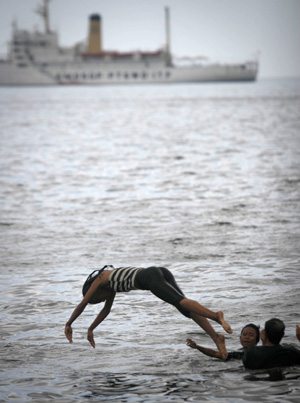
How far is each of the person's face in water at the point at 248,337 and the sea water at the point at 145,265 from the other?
27cm

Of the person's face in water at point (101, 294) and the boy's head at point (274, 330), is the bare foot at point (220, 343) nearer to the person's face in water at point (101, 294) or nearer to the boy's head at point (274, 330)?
the boy's head at point (274, 330)

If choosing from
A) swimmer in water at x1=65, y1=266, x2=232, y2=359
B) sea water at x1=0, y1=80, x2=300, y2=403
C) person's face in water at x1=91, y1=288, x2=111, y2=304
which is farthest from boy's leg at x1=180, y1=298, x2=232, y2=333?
person's face in water at x1=91, y1=288, x2=111, y2=304

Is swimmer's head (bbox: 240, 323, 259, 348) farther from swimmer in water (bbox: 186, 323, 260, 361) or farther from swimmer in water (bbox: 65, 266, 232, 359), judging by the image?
swimmer in water (bbox: 65, 266, 232, 359)

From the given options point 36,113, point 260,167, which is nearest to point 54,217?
point 260,167

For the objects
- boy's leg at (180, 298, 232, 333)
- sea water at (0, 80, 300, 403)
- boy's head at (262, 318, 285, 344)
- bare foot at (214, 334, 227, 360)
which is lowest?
sea water at (0, 80, 300, 403)

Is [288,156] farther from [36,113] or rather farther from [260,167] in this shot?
[36,113]

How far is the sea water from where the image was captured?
747 cm

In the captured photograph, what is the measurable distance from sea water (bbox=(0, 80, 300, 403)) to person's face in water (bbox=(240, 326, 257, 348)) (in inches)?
10.5

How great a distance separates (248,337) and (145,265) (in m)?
5.13

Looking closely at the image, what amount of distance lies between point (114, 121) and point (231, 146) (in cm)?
3146

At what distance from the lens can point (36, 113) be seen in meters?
82.7

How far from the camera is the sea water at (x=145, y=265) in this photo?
7.47 meters

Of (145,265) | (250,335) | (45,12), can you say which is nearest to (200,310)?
(250,335)

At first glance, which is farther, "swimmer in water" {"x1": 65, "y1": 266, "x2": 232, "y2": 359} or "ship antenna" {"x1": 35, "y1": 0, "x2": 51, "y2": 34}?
"ship antenna" {"x1": 35, "y1": 0, "x2": 51, "y2": 34}
